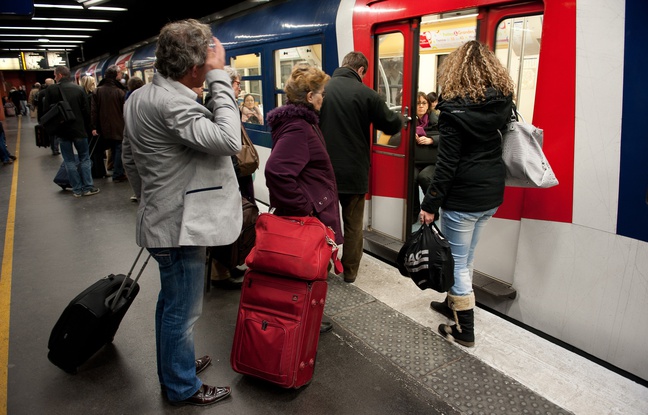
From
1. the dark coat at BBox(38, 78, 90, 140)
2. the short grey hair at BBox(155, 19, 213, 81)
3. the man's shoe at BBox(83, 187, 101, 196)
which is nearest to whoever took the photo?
the short grey hair at BBox(155, 19, 213, 81)

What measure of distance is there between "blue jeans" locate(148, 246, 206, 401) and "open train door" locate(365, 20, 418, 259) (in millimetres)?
2209

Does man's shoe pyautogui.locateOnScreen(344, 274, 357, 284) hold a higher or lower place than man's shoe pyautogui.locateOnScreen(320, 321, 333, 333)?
higher

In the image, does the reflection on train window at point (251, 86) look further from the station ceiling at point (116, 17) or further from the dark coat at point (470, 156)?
the dark coat at point (470, 156)

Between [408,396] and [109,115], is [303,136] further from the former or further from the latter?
[109,115]

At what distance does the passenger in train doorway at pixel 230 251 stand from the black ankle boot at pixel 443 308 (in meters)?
1.46

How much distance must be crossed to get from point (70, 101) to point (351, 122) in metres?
5.30

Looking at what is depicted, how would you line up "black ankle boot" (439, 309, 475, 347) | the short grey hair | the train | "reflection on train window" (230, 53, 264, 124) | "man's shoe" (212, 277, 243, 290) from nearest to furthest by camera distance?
the short grey hair < the train < "black ankle boot" (439, 309, 475, 347) < "man's shoe" (212, 277, 243, 290) < "reflection on train window" (230, 53, 264, 124)

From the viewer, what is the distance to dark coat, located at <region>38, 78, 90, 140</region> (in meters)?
6.80

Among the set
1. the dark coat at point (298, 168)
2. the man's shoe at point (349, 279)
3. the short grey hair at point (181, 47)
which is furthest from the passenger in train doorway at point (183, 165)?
the man's shoe at point (349, 279)

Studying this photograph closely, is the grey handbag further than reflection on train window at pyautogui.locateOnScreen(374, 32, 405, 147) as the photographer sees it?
No

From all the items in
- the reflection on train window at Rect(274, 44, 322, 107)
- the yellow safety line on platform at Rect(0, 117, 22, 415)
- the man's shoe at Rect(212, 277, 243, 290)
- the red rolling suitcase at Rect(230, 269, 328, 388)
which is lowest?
the yellow safety line on platform at Rect(0, 117, 22, 415)

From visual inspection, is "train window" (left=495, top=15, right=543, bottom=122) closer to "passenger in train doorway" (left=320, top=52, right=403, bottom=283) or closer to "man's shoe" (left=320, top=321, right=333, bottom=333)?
"passenger in train doorway" (left=320, top=52, right=403, bottom=283)

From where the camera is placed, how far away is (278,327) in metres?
2.31

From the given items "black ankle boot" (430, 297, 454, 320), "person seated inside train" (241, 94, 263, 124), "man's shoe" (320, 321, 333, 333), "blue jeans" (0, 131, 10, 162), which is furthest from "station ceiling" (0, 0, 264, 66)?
"black ankle boot" (430, 297, 454, 320)
